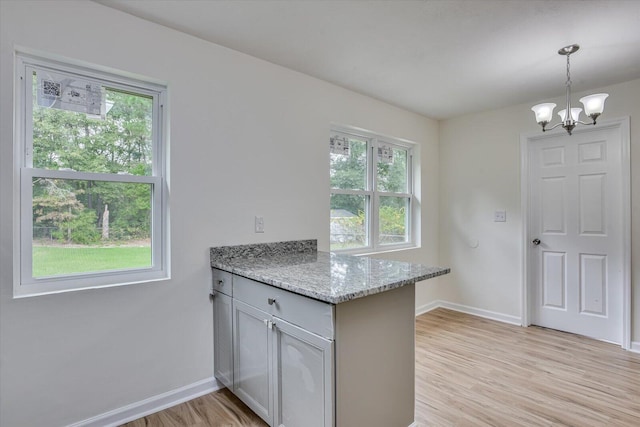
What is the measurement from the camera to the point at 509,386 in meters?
2.31

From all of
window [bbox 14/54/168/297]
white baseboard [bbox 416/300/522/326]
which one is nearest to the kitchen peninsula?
window [bbox 14/54/168/297]

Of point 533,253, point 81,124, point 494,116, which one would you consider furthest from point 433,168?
point 81,124

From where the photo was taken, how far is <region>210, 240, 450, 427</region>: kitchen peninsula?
1438 mm

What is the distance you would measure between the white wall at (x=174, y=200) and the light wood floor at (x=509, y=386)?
1.22 feet

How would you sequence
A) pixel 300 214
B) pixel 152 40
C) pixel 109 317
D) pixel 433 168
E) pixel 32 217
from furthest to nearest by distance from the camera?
pixel 433 168 < pixel 300 214 < pixel 152 40 < pixel 109 317 < pixel 32 217

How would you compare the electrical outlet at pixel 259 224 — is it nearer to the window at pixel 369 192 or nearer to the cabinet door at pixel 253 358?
the cabinet door at pixel 253 358

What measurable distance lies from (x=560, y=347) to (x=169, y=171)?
361cm

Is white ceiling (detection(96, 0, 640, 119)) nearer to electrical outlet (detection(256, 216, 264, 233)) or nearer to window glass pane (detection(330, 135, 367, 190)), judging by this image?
window glass pane (detection(330, 135, 367, 190))

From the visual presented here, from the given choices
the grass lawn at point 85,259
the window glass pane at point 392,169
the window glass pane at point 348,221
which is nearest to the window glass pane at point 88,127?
the grass lawn at point 85,259

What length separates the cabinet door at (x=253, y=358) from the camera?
1774 millimetres

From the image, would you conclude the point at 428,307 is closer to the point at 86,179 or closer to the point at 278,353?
the point at 278,353

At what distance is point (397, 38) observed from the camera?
85.4 inches

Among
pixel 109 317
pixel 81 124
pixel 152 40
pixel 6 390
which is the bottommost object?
pixel 6 390

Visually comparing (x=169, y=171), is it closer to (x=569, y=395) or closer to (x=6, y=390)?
(x=6, y=390)
